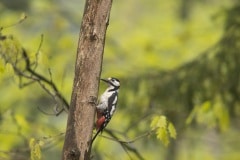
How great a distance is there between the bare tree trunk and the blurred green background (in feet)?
1.19

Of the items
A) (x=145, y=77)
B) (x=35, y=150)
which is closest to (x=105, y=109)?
(x=35, y=150)

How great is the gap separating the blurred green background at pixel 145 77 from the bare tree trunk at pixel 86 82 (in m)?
0.36

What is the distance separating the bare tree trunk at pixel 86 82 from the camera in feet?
10.5

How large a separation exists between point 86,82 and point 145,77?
367 cm

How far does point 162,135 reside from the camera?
3.64 m

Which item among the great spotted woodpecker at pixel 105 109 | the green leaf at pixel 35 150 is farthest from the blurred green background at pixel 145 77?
the great spotted woodpecker at pixel 105 109

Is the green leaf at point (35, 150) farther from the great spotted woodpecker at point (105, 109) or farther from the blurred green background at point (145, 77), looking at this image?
the great spotted woodpecker at point (105, 109)

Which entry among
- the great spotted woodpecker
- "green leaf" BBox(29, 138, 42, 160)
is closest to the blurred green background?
"green leaf" BBox(29, 138, 42, 160)

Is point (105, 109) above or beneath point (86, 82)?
beneath

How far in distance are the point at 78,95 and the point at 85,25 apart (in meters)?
0.40

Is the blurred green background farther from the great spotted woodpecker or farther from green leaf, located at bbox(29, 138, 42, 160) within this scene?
the great spotted woodpecker

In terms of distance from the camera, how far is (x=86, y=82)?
323cm

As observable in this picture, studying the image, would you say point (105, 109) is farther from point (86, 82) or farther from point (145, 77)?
point (145, 77)

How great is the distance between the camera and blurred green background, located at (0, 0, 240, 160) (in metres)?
5.52
